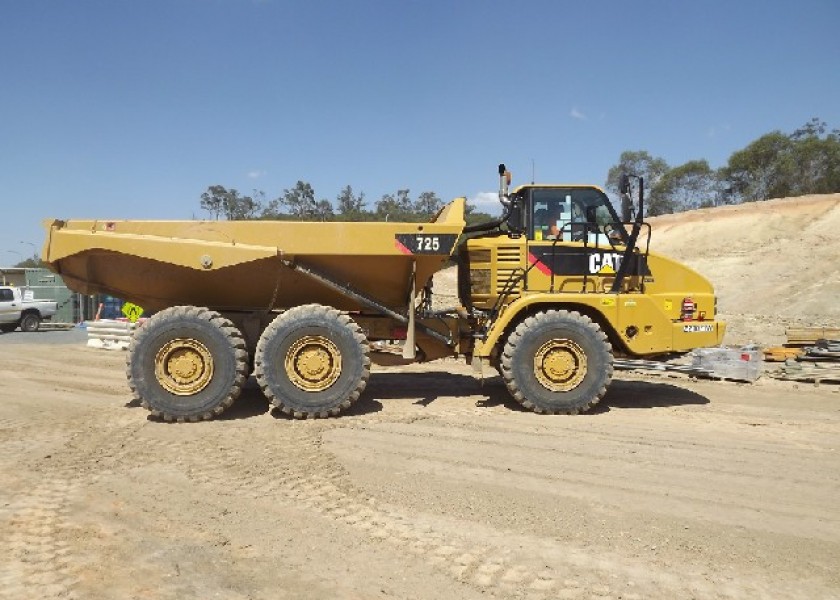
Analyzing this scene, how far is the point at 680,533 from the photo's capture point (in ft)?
12.5

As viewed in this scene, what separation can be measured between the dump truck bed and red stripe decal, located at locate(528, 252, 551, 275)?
0.99 metres

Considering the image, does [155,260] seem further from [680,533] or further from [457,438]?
[680,533]

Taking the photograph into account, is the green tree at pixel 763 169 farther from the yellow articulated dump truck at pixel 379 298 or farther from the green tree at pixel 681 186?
the yellow articulated dump truck at pixel 379 298

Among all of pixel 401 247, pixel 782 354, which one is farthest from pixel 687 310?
pixel 782 354

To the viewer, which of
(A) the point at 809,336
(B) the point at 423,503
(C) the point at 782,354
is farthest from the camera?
(A) the point at 809,336

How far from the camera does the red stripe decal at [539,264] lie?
747 centimetres

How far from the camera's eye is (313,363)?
270 inches

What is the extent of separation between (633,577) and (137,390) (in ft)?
18.0

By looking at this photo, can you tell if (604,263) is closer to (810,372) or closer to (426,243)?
(426,243)

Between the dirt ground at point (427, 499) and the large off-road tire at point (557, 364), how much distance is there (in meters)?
0.27

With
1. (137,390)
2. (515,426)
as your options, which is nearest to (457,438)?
(515,426)

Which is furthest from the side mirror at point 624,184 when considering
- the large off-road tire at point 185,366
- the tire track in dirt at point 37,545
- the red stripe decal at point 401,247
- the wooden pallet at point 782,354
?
the tire track in dirt at point 37,545

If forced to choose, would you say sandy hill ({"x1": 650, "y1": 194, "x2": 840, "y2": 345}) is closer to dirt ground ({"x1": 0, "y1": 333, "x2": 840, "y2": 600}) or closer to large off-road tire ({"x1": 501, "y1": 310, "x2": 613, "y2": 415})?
large off-road tire ({"x1": 501, "y1": 310, "x2": 613, "y2": 415})

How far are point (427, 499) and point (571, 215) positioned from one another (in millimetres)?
4399
